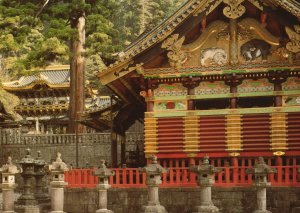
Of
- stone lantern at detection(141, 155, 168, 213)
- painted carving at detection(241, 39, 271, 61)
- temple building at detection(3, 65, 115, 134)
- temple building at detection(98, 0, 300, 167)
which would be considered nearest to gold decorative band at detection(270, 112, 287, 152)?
→ temple building at detection(98, 0, 300, 167)

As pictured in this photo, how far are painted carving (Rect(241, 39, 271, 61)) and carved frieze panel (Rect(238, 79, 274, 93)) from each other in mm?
811

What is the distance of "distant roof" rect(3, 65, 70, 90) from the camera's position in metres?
50.1

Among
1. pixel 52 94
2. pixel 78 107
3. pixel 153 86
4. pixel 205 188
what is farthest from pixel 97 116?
pixel 52 94

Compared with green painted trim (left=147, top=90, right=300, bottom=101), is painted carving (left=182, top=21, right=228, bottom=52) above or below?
above

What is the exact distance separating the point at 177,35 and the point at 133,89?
11.1ft

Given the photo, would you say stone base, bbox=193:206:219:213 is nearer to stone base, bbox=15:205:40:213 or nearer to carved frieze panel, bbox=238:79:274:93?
carved frieze panel, bbox=238:79:274:93

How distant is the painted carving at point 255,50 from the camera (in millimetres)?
18500

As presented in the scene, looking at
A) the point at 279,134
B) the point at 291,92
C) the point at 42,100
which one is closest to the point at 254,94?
the point at 291,92

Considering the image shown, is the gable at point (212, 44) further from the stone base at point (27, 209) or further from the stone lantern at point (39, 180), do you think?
the stone base at point (27, 209)

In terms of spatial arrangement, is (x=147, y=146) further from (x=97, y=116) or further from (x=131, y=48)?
(x=97, y=116)

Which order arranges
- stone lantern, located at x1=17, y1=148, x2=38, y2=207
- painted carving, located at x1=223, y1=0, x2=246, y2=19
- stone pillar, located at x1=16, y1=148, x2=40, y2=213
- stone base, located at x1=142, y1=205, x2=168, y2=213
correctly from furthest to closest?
painted carving, located at x1=223, y1=0, x2=246, y2=19, stone lantern, located at x1=17, y1=148, x2=38, y2=207, stone pillar, located at x1=16, y1=148, x2=40, y2=213, stone base, located at x1=142, y1=205, x2=168, y2=213

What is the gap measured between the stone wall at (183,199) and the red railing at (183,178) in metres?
0.19

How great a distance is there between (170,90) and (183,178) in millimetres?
3616

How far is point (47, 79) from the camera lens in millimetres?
51906
